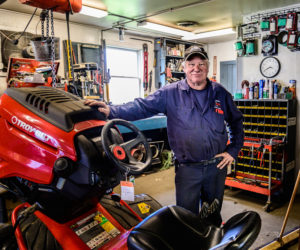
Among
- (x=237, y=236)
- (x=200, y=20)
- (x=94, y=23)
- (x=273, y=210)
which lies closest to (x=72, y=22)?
(x=94, y=23)

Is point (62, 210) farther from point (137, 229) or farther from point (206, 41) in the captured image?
point (206, 41)

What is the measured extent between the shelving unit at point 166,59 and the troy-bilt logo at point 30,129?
608 cm

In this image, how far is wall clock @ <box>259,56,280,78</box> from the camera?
13.4 ft

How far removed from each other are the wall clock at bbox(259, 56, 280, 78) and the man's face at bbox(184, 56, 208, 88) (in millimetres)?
2510

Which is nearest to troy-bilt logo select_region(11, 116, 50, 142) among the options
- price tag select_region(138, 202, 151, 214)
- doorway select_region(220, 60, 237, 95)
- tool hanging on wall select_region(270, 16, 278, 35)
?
price tag select_region(138, 202, 151, 214)

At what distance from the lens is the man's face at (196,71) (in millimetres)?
2059

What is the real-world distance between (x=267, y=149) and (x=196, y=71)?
7.44 ft

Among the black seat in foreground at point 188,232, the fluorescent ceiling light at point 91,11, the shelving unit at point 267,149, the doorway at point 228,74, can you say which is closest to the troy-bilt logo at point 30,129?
the black seat in foreground at point 188,232

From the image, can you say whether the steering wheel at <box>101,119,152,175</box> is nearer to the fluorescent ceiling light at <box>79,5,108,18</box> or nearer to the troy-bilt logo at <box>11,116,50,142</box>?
the troy-bilt logo at <box>11,116,50,142</box>

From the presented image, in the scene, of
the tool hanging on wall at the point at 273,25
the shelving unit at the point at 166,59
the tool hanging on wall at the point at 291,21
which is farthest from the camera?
the shelving unit at the point at 166,59

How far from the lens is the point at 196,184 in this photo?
2051 millimetres

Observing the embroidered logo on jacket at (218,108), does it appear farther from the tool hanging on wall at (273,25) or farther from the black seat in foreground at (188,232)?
the tool hanging on wall at (273,25)

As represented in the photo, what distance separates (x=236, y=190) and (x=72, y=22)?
4.64m

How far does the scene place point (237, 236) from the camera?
100 centimetres
